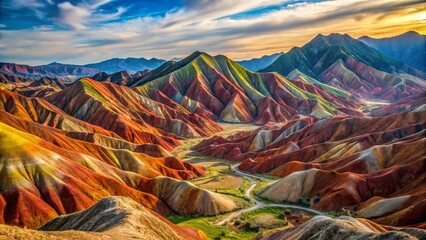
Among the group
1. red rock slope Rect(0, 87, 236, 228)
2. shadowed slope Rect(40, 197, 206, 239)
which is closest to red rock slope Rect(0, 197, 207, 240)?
shadowed slope Rect(40, 197, 206, 239)

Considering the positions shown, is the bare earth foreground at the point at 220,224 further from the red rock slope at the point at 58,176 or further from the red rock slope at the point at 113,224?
the red rock slope at the point at 58,176

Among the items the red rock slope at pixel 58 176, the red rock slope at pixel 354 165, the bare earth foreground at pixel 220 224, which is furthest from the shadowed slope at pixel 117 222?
the red rock slope at pixel 354 165

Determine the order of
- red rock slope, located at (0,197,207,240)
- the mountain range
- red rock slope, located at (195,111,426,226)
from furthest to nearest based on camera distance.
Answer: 1. red rock slope, located at (195,111,426,226)
2. the mountain range
3. red rock slope, located at (0,197,207,240)

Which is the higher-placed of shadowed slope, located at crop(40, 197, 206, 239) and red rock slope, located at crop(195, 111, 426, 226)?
shadowed slope, located at crop(40, 197, 206, 239)

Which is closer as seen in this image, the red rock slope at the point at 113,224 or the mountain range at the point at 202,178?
the red rock slope at the point at 113,224

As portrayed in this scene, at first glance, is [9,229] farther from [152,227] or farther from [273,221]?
[273,221]

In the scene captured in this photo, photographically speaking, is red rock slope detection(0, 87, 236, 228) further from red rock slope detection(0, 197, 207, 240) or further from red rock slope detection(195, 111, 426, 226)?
red rock slope detection(195, 111, 426, 226)

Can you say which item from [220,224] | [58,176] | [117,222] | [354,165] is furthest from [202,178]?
[117,222]

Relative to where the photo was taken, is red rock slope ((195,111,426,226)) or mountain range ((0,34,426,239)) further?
red rock slope ((195,111,426,226))
